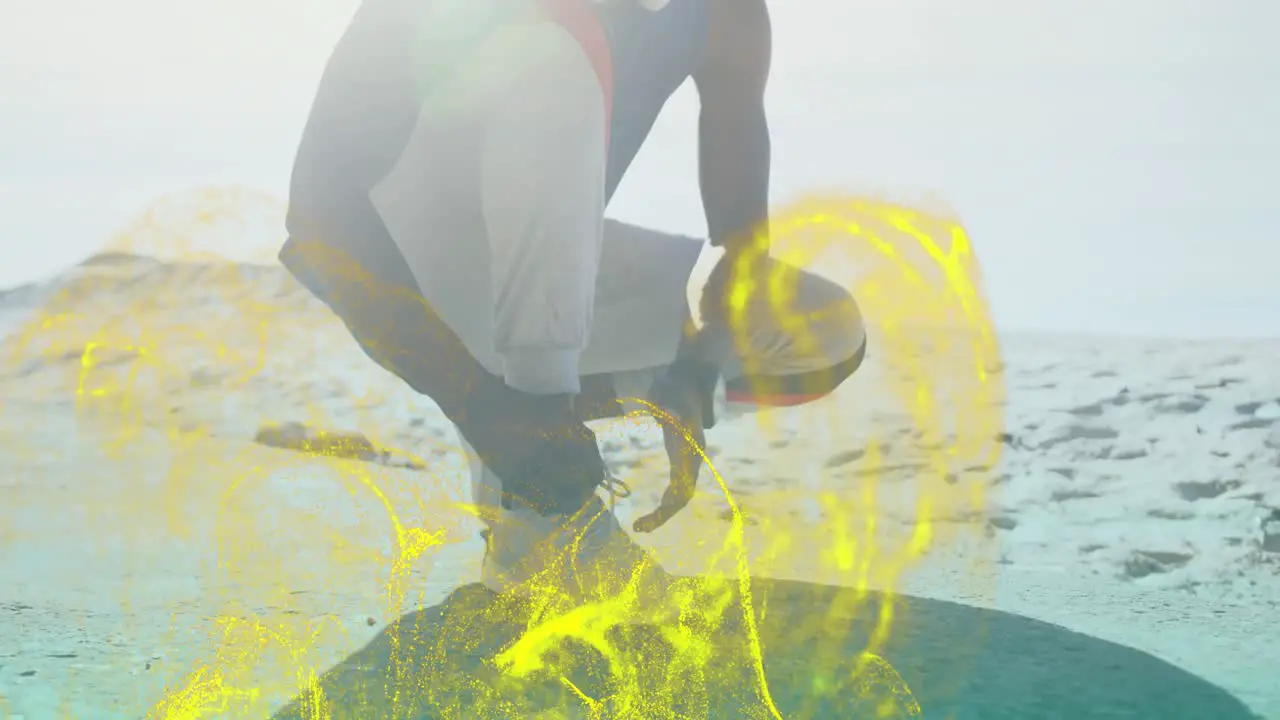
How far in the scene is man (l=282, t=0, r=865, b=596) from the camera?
61 cm

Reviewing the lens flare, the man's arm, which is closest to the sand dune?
the lens flare

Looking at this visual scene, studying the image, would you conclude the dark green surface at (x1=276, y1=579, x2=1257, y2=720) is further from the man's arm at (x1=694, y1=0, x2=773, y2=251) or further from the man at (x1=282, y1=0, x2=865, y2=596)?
the man's arm at (x1=694, y1=0, x2=773, y2=251)

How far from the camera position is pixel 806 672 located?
645 mm

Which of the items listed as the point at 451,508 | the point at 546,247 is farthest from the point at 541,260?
the point at 451,508

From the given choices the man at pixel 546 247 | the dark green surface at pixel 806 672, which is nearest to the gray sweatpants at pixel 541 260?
the man at pixel 546 247

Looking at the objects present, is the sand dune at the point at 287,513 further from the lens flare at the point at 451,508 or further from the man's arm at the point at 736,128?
the man's arm at the point at 736,128

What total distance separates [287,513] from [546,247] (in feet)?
0.74

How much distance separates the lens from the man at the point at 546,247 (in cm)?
61

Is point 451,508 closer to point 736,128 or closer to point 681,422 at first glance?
point 681,422

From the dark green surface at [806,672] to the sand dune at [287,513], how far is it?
0.09ft

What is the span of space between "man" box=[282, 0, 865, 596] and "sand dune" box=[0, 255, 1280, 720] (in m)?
0.03

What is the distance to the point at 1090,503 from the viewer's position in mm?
895

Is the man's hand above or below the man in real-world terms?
below

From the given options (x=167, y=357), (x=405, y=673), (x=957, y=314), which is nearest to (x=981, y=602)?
(x=957, y=314)
